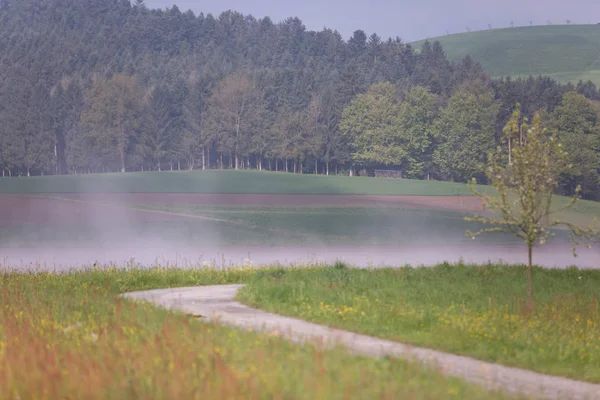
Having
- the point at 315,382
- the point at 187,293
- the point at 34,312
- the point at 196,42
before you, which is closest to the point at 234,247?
the point at 187,293

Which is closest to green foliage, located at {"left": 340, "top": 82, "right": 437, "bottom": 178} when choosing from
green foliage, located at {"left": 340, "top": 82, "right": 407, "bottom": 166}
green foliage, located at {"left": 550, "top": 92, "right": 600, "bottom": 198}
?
green foliage, located at {"left": 340, "top": 82, "right": 407, "bottom": 166}

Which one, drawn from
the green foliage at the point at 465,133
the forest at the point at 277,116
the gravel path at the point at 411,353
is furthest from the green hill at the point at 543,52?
the gravel path at the point at 411,353

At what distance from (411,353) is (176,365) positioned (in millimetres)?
4092

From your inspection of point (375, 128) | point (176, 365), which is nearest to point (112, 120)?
point (375, 128)

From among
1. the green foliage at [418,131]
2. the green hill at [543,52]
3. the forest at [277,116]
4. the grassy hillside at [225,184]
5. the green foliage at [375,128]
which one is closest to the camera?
the grassy hillside at [225,184]

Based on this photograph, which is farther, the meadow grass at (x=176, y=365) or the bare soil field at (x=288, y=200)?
the bare soil field at (x=288, y=200)

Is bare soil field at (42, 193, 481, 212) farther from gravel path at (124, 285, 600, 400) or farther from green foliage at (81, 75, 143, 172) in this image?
gravel path at (124, 285, 600, 400)

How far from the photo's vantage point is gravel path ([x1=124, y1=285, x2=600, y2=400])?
1014cm

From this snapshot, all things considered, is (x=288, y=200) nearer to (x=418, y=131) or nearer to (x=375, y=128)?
(x=375, y=128)

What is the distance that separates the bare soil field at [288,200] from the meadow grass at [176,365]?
180 ft

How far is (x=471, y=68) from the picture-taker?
108250mm

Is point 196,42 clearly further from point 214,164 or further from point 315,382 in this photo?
point 315,382

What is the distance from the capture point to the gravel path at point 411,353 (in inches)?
399

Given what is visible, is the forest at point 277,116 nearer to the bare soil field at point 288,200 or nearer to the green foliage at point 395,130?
the green foliage at point 395,130
